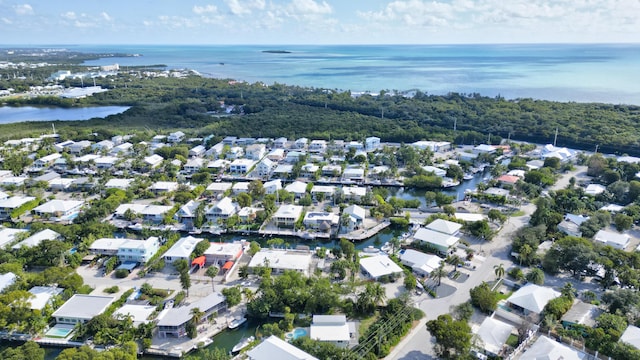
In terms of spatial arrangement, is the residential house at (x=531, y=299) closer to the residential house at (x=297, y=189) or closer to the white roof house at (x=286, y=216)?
the white roof house at (x=286, y=216)

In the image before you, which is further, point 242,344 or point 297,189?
point 297,189

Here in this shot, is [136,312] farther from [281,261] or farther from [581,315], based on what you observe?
[581,315]

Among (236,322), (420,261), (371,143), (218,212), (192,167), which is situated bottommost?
(236,322)

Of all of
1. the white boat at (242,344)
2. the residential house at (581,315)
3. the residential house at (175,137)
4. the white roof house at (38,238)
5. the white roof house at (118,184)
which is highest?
the residential house at (175,137)

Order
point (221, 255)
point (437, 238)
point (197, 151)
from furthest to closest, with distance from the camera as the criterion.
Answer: point (197, 151)
point (437, 238)
point (221, 255)

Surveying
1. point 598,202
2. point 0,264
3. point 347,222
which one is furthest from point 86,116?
point 598,202

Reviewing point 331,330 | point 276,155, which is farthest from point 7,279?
point 276,155

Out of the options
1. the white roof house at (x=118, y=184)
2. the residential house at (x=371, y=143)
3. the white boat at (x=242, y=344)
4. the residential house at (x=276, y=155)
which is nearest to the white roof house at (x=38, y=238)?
the white roof house at (x=118, y=184)
